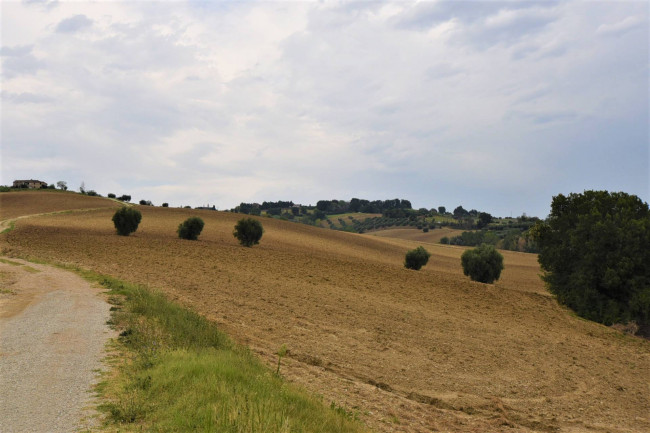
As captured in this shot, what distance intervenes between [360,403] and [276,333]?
24.4 ft

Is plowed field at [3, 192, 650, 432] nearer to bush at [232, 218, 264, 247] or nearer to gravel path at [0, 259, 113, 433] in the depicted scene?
gravel path at [0, 259, 113, 433]

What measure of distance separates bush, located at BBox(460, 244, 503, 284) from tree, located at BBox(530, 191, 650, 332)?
8.86 m

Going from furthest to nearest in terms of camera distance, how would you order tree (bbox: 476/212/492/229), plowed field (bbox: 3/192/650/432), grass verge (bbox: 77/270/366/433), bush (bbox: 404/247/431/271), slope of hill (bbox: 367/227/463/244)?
tree (bbox: 476/212/492/229), slope of hill (bbox: 367/227/463/244), bush (bbox: 404/247/431/271), plowed field (bbox: 3/192/650/432), grass verge (bbox: 77/270/366/433)

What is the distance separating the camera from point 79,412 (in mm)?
6688

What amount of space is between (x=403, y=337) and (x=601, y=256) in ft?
60.9

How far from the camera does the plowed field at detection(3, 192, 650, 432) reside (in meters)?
11.7

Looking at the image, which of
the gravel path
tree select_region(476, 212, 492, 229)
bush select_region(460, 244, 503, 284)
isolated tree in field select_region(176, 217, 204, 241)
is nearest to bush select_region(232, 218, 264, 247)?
isolated tree in field select_region(176, 217, 204, 241)

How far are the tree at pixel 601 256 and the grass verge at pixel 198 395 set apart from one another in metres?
27.1

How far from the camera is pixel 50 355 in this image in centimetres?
958

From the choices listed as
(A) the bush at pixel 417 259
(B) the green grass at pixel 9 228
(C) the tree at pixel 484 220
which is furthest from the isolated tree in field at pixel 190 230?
(C) the tree at pixel 484 220

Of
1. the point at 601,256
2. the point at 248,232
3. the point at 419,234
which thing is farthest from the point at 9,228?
the point at 419,234

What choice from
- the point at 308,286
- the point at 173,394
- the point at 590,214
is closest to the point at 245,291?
the point at 308,286

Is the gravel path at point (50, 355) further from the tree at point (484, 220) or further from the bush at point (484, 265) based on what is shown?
the tree at point (484, 220)

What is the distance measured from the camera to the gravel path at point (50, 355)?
21.4 ft
